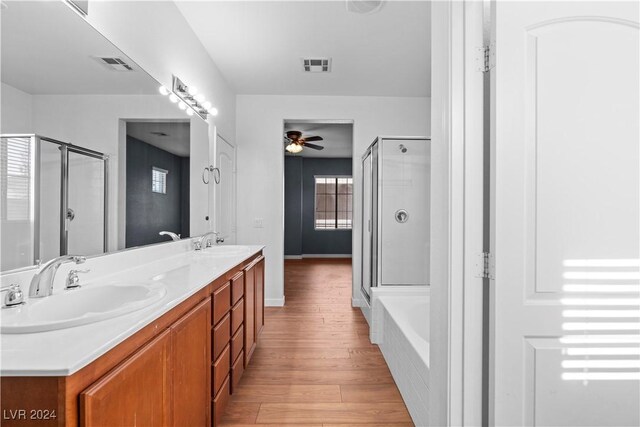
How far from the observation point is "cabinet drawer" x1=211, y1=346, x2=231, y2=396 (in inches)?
67.0

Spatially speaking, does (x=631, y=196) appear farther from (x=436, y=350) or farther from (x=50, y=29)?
(x=50, y=29)

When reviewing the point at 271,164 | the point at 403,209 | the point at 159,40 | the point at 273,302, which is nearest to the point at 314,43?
the point at 159,40

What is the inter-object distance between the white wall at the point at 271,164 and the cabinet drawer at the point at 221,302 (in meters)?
2.32

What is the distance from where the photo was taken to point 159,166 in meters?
2.23

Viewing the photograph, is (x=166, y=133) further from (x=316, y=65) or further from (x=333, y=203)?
(x=333, y=203)

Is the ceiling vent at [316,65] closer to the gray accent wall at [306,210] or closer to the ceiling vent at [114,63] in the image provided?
the ceiling vent at [114,63]

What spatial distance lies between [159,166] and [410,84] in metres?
2.99

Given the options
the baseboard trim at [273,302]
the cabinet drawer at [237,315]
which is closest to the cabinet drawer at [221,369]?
the cabinet drawer at [237,315]

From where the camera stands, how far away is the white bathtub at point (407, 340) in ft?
5.88

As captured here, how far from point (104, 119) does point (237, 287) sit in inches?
46.2

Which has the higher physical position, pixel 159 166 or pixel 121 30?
pixel 121 30

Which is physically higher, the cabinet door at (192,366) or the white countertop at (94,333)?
the white countertop at (94,333)

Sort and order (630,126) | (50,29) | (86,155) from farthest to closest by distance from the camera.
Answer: (86,155) < (50,29) < (630,126)

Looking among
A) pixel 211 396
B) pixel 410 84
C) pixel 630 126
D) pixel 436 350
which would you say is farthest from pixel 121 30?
pixel 410 84
